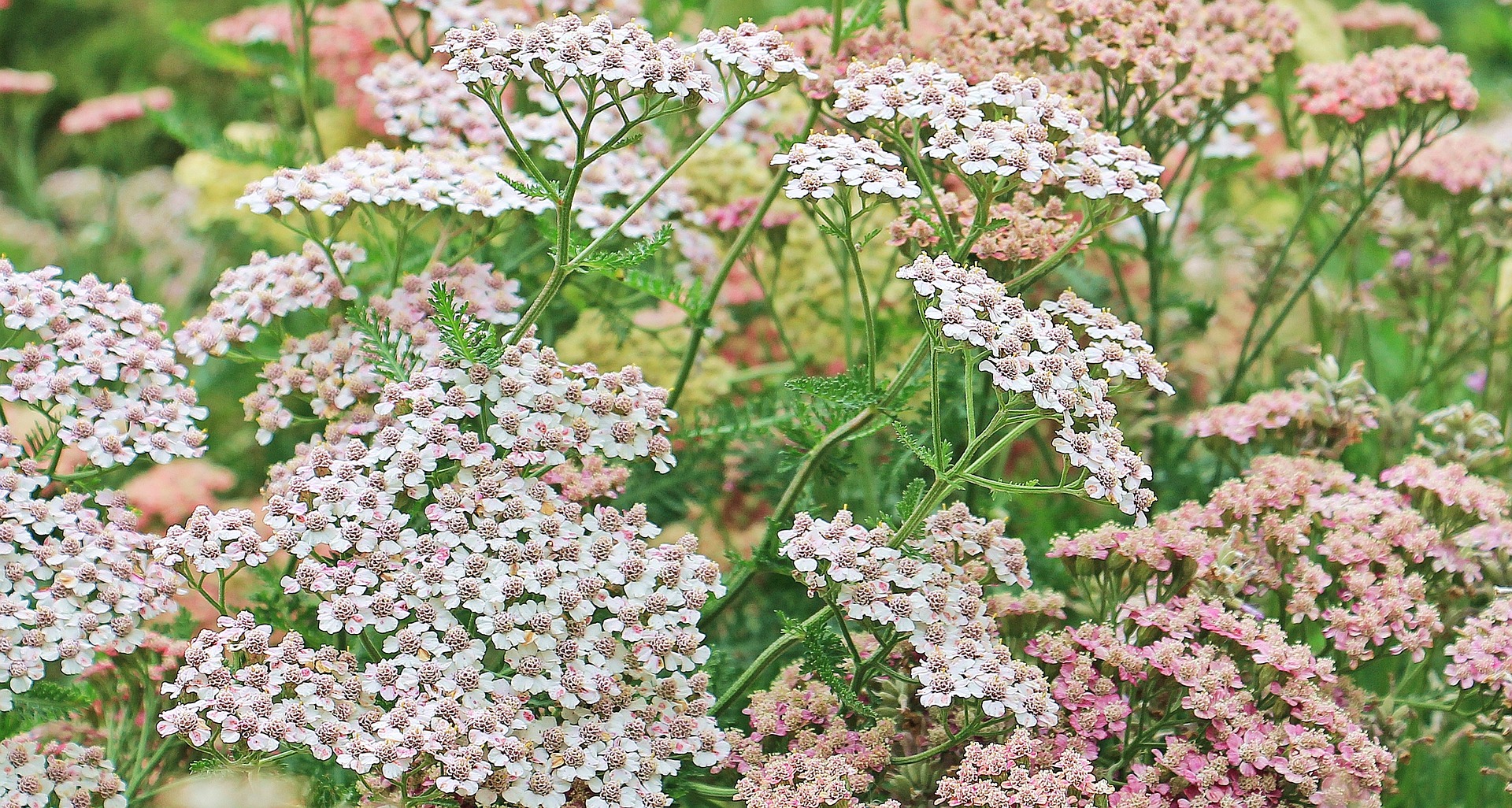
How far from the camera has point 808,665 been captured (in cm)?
170

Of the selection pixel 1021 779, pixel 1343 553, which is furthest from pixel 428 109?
pixel 1343 553

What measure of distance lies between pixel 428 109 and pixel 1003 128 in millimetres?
1021

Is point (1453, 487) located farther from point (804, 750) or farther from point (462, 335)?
point (462, 335)

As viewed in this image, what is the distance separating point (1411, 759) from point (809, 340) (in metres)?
1.31

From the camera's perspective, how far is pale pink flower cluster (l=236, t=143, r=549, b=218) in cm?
185

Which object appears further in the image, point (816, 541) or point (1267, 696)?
point (1267, 696)

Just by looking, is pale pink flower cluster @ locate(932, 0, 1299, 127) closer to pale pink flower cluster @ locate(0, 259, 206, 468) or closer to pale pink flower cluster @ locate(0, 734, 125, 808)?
pale pink flower cluster @ locate(0, 259, 206, 468)

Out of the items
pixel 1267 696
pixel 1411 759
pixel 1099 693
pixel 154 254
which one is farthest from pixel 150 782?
pixel 154 254

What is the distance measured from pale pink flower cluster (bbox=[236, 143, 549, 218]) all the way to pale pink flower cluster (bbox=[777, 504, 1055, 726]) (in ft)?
2.18

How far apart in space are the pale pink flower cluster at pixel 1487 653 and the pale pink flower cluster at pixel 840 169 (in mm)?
935

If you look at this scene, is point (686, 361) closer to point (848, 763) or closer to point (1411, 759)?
point (848, 763)

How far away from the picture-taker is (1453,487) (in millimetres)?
1876

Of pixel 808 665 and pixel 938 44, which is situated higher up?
pixel 938 44

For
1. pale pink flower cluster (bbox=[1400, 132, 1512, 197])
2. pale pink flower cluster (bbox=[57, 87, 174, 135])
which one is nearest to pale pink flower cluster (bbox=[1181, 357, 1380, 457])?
pale pink flower cluster (bbox=[1400, 132, 1512, 197])
